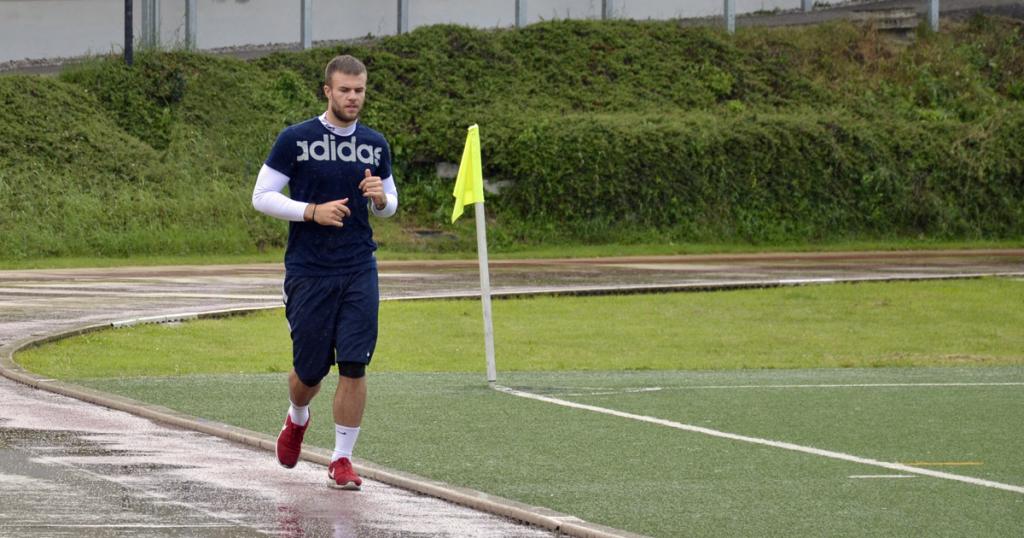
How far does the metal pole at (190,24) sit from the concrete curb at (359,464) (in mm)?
27496

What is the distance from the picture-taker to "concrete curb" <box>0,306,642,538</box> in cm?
800

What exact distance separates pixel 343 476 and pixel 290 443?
1.69ft

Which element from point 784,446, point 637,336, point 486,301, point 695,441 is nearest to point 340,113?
point 695,441

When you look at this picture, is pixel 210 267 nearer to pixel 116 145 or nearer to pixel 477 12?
pixel 116 145

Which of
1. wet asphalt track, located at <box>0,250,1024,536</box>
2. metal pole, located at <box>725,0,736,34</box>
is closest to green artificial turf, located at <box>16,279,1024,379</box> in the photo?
wet asphalt track, located at <box>0,250,1024,536</box>

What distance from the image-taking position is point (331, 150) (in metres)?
8.81

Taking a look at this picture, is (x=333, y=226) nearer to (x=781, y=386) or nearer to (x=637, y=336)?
(x=781, y=386)

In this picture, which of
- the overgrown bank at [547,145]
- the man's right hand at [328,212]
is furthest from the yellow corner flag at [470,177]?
the overgrown bank at [547,145]

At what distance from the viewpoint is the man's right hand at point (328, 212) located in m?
8.55

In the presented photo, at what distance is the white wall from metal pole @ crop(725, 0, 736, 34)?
4.23m

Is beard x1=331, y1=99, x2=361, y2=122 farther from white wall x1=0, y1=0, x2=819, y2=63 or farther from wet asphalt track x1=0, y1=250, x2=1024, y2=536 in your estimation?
white wall x1=0, y1=0, x2=819, y2=63

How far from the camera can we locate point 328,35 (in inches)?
1818

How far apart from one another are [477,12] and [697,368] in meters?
32.2

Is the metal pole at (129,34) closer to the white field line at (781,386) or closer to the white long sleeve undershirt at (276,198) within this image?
the white field line at (781,386)
